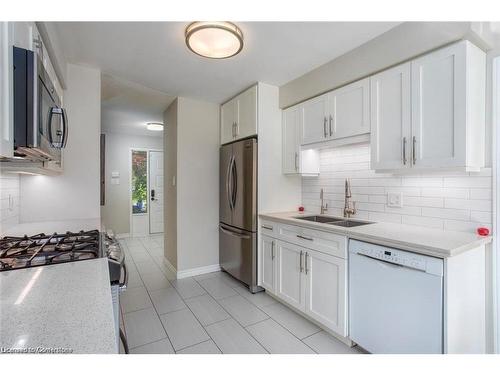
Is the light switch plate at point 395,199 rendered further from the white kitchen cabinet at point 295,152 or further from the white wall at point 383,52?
the white wall at point 383,52

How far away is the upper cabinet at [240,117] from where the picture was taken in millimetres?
2881

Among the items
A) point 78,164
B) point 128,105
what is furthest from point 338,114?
point 128,105

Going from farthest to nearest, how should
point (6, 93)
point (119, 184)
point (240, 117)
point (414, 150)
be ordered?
point (119, 184)
point (240, 117)
point (414, 150)
point (6, 93)

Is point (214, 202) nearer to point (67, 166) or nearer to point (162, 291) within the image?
point (162, 291)

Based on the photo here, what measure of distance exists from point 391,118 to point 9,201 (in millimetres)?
2984

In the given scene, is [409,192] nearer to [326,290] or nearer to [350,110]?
[350,110]

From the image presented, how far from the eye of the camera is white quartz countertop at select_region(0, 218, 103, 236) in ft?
5.85

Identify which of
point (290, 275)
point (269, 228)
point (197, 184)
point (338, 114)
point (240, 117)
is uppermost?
point (240, 117)


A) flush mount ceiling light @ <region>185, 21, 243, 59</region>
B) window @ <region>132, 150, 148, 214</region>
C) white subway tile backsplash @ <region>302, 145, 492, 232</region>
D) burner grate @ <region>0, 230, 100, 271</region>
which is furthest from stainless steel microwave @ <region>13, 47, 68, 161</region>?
window @ <region>132, 150, 148, 214</region>

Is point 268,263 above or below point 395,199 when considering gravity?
below

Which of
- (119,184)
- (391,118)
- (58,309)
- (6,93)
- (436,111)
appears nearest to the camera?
(58,309)

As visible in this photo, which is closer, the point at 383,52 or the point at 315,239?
the point at 383,52

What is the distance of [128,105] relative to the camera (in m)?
3.60
